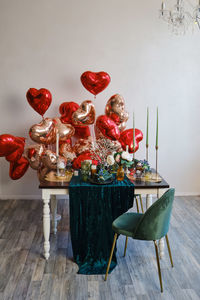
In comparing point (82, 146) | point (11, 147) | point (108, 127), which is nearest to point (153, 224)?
point (108, 127)

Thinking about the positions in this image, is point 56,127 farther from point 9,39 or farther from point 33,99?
point 9,39

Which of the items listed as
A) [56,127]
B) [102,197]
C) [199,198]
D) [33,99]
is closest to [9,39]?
[33,99]

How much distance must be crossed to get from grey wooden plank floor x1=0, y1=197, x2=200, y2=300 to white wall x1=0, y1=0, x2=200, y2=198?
1.33m

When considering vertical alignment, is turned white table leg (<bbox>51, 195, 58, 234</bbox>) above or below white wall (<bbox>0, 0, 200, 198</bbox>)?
below

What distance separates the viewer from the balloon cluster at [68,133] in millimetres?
3473

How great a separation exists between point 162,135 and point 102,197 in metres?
2.13

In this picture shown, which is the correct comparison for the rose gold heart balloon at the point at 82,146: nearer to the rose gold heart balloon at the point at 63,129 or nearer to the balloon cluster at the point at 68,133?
the balloon cluster at the point at 68,133

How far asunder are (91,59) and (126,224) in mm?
2556

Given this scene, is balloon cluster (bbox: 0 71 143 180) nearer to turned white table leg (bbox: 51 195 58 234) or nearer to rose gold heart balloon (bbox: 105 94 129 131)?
rose gold heart balloon (bbox: 105 94 129 131)

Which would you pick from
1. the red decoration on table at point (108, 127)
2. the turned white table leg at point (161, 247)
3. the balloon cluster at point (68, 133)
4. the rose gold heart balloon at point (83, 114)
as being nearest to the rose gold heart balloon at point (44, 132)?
the balloon cluster at point (68, 133)

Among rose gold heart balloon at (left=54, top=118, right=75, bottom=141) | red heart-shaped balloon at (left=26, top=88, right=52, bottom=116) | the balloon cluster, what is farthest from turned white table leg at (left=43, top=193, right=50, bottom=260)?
red heart-shaped balloon at (left=26, top=88, right=52, bottom=116)

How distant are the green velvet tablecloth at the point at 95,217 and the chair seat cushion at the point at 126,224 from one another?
0.10 m

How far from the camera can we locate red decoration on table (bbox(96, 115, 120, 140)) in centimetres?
A: 353

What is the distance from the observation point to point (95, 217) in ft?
8.38
